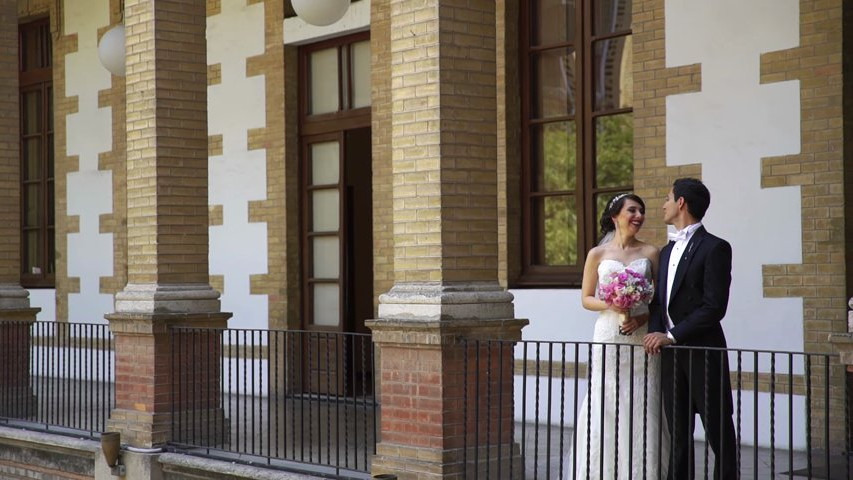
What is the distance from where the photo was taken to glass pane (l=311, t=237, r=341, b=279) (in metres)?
12.6

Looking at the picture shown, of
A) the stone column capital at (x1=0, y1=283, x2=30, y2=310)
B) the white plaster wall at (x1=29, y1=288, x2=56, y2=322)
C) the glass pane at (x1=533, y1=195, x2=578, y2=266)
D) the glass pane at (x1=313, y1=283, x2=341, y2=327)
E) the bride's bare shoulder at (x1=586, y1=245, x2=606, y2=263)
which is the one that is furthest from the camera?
the white plaster wall at (x1=29, y1=288, x2=56, y2=322)

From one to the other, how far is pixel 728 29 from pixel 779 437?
2.93 m

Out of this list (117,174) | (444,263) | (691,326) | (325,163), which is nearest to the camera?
(691,326)

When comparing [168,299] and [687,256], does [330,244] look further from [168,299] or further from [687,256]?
[687,256]

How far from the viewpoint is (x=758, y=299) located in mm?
8711

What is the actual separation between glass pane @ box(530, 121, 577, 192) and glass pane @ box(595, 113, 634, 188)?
0.24 metres

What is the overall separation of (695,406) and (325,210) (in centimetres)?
688

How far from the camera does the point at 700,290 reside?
6.21 m

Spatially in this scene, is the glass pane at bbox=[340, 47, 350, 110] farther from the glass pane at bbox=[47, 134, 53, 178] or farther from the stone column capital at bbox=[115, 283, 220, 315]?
the glass pane at bbox=[47, 134, 53, 178]

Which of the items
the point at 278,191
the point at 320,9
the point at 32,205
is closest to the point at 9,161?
the point at 278,191

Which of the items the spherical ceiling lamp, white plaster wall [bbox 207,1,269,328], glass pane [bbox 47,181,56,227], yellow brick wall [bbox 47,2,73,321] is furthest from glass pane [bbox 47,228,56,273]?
the spherical ceiling lamp

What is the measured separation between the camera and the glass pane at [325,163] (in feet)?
41.2

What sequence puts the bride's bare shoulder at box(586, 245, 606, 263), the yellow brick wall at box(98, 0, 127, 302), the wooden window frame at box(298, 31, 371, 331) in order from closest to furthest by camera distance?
the bride's bare shoulder at box(586, 245, 606, 263)
the wooden window frame at box(298, 31, 371, 331)
the yellow brick wall at box(98, 0, 127, 302)

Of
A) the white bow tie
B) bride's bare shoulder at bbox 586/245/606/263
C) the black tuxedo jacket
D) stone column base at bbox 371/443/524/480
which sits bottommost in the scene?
stone column base at bbox 371/443/524/480
